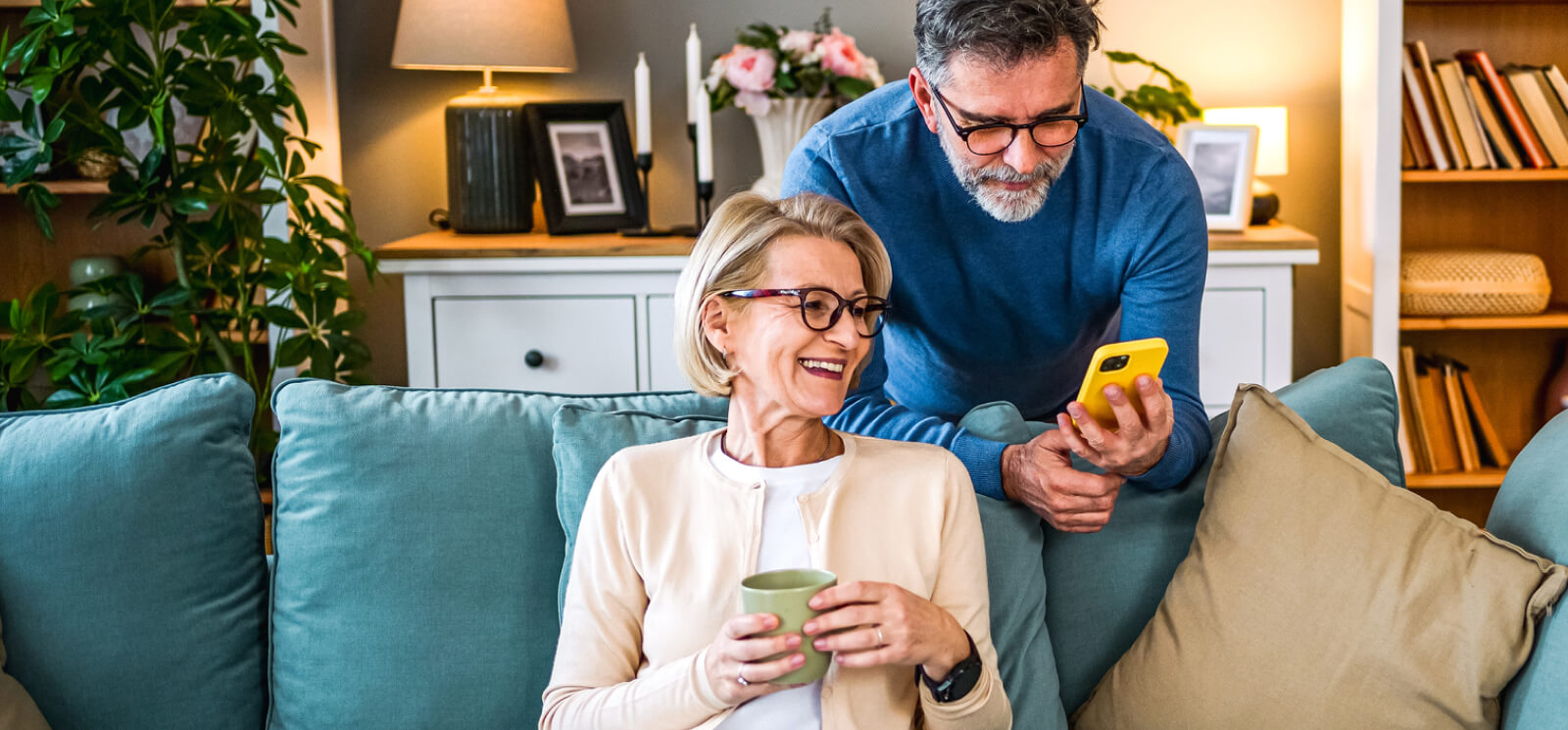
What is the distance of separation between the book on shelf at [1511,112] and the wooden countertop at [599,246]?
2.08 ft

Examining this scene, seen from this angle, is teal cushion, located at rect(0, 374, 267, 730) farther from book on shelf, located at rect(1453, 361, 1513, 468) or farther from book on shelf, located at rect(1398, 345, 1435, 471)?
book on shelf, located at rect(1453, 361, 1513, 468)

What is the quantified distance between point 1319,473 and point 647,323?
1.80 metres

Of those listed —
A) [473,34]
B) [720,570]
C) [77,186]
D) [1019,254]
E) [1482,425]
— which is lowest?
[1482,425]

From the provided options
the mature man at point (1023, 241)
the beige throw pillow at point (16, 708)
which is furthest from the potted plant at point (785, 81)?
the beige throw pillow at point (16, 708)

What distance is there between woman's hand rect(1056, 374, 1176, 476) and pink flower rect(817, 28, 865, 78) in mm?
1832

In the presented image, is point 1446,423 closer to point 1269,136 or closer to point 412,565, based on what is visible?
point 1269,136

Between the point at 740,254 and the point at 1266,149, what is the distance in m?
2.21

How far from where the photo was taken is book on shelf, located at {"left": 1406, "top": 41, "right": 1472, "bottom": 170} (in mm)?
3027

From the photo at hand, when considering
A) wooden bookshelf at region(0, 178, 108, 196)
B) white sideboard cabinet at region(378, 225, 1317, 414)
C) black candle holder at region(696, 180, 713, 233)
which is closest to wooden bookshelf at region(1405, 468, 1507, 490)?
white sideboard cabinet at region(378, 225, 1317, 414)

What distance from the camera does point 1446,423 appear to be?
3.19 m

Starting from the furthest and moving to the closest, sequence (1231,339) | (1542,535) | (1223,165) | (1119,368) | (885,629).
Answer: (1223,165) < (1231,339) < (1542,535) < (1119,368) < (885,629)

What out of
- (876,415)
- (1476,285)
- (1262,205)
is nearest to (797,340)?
(876,415)

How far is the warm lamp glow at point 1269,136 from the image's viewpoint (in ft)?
10.1

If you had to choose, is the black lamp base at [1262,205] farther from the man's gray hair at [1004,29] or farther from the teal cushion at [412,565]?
the teal cushion at [412,565]
